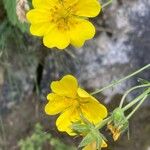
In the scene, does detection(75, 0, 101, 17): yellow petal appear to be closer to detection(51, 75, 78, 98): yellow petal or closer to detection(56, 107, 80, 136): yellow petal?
detection(51, 75, 78, 98): yellow petal

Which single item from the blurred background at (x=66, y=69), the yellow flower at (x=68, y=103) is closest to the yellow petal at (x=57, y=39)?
the yellow flower at (x=68, y=103)

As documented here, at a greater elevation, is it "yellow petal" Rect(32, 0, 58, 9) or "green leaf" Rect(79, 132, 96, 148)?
"yellow petal" Rect(32, 0, 58, 9)

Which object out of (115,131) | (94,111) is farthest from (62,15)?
(115,131)

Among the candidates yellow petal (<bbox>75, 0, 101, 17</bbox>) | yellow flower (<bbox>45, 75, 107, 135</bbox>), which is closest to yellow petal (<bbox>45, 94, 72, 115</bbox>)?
yellow flower (<bbox>45, 75, 107, 135</bbox>)

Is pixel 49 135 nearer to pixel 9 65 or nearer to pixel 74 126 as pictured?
pixel 9 65

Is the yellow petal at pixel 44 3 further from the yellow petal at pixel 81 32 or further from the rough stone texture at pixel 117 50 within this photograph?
the rough stone texture at pixel 117 50

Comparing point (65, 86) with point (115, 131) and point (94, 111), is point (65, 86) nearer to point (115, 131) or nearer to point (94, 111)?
point (94, 111)
